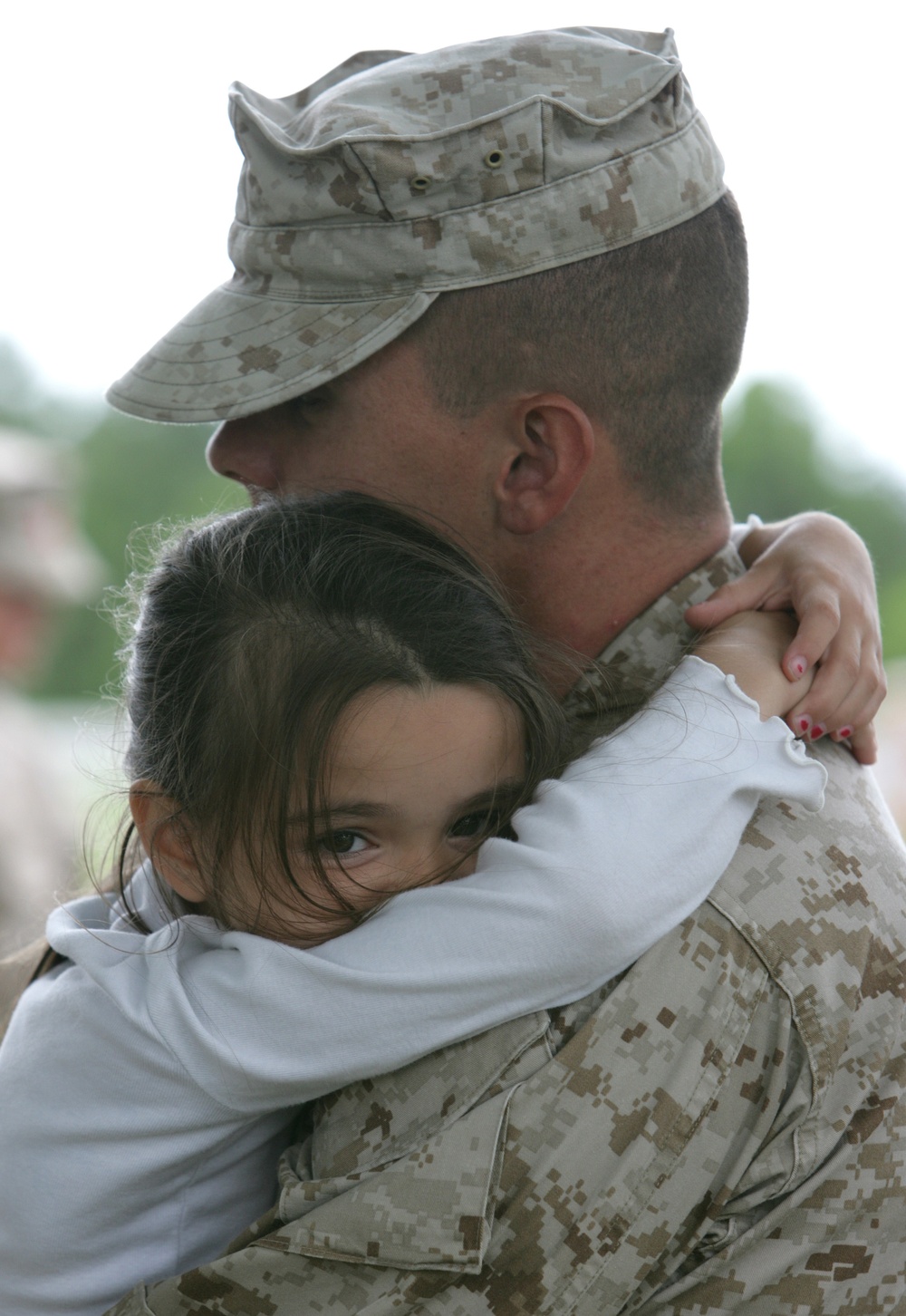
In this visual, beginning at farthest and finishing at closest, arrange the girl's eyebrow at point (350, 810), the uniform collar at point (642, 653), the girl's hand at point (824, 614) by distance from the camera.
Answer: the uniform collar at point (642, 653) < the girl's hand at point (824, 614) < the girl's eyebrow at point (350, 810)

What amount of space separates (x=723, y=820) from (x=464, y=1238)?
56 cm

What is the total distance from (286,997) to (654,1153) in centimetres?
46

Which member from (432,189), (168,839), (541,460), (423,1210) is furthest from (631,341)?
(423,1210)

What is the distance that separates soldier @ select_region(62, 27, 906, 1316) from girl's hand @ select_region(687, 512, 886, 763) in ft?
0.03

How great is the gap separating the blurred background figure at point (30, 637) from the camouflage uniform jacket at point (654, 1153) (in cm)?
359

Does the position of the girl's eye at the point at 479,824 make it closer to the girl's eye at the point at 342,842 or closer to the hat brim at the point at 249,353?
the girl's eye at the point at 342,842

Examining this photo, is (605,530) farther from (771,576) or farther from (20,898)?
(20,898)

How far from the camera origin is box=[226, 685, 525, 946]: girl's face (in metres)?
1.64

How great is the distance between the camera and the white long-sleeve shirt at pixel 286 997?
1.48 meters

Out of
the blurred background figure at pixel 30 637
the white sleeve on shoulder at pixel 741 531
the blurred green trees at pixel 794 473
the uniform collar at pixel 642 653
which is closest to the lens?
the uniform collar at pixel 642 653

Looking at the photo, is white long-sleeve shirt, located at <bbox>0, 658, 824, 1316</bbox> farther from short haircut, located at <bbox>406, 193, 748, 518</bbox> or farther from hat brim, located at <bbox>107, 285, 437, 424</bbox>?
hat brim, located at <bbox>107, 285, 437, 424</bbox>

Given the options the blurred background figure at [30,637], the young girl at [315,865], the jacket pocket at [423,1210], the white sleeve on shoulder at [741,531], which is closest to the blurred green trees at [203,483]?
the blurred background figure at [30,637]

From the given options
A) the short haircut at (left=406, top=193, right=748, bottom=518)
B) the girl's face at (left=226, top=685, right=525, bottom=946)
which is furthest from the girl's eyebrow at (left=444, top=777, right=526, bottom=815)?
the short haircut at (left=406, top=193, right=748, bottom=518)

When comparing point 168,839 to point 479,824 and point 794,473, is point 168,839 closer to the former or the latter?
point 479,824
